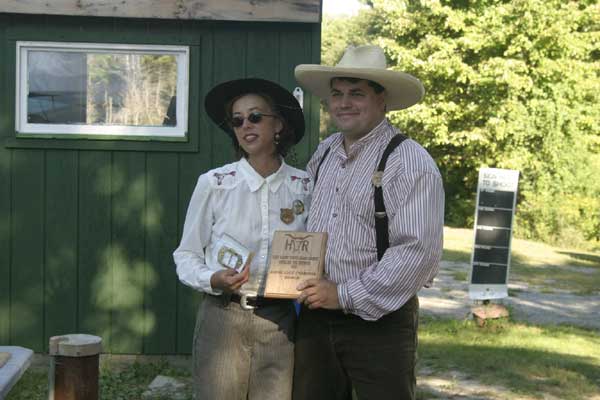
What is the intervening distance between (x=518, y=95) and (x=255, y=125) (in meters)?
22.3

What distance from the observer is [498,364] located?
7629 millimetres

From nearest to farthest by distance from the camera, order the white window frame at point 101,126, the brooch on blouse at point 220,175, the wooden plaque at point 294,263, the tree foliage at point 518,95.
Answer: the wooden plaque at point 294,263
the brooch on blouse at point 220,175
the white window frame at point 101,126
the tree foliage at point 518,95

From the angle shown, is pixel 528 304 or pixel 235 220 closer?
pixel 235 220

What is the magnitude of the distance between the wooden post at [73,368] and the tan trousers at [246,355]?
60 centimetres

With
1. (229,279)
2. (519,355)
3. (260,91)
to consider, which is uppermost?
(260,91)

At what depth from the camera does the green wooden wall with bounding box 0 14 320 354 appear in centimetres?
684

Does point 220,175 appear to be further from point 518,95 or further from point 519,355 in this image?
point 518,95

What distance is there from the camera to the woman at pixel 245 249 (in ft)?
11.2

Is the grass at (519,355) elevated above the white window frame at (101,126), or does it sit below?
Result: below

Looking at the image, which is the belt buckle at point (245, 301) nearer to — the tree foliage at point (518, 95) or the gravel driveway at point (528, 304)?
the gravel driveway at point (528, 304)

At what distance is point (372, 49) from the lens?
363 centimetres

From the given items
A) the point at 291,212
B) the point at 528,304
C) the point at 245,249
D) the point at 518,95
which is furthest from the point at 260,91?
the point at 518,95

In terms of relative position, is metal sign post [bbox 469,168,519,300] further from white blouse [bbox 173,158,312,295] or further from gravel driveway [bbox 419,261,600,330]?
white blouse [bbox 173,158,312,295]

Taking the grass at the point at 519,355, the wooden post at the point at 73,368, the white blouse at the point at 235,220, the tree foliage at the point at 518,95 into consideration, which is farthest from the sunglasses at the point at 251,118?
the tree foliage at the point at 518,95
